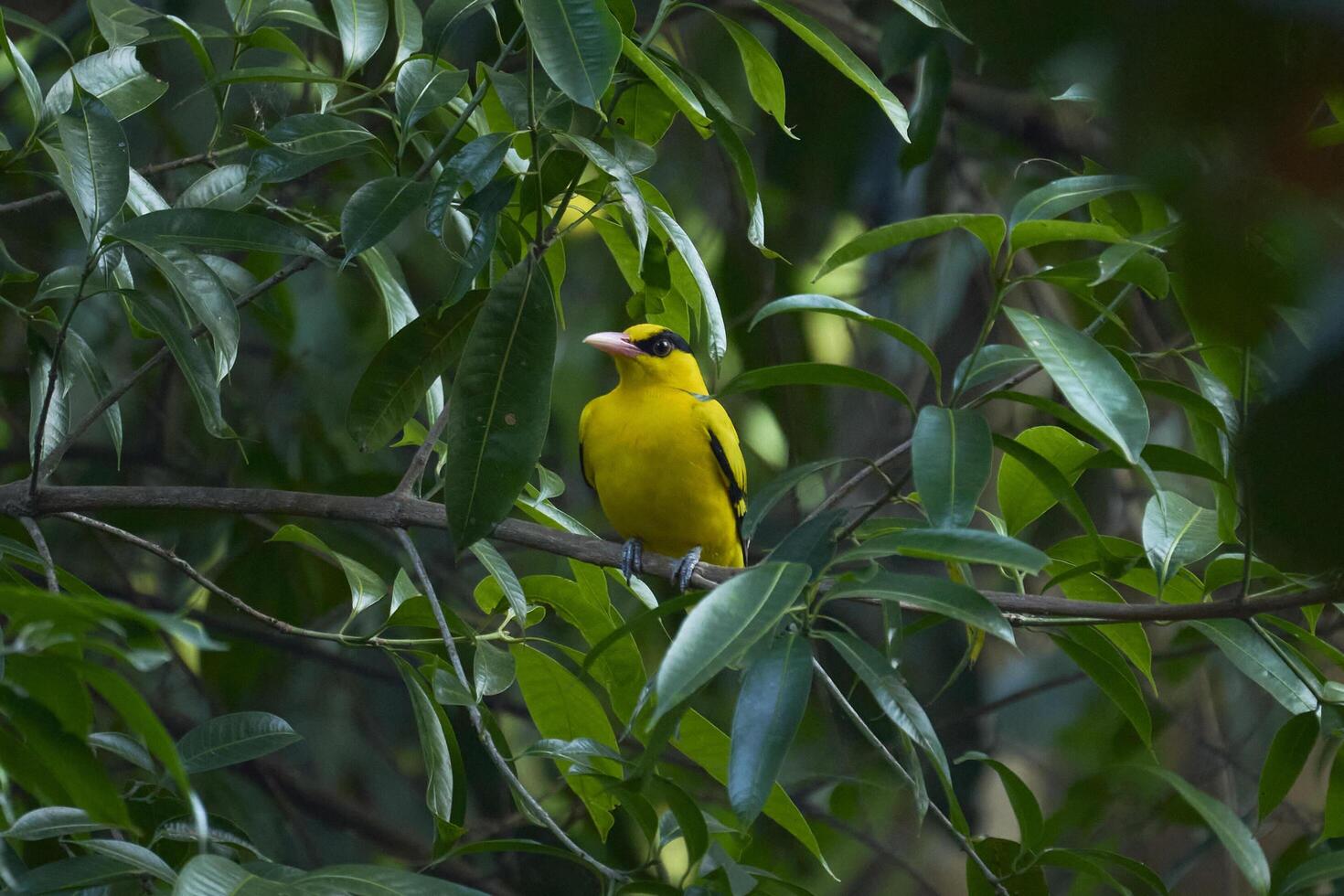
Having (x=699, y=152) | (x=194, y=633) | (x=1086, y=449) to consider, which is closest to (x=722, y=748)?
(x=1086, y=449)

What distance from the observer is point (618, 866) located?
3857mm

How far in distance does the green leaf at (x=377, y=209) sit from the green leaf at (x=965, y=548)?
82 centimetres

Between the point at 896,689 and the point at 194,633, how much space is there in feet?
2.49

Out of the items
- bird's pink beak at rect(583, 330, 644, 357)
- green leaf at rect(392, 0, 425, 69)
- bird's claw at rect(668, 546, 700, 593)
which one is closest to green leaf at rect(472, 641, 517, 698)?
bird's claw at rect(668, 546, 700, 593)

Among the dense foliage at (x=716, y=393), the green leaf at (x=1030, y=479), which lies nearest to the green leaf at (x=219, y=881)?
the dense foliage at (x=716, y=393)

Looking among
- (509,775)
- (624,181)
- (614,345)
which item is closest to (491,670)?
(509,775)

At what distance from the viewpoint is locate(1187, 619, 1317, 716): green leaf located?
195cm

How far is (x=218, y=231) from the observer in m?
1.94

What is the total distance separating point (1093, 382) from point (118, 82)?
174 centimetres

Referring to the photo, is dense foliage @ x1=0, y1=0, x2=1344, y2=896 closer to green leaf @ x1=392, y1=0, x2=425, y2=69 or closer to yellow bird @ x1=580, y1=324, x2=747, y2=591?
green leaf @ x1=392, y1=0, x2=425, y2=69

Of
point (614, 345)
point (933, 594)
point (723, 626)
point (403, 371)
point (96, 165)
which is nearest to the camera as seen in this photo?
point (723, 626)

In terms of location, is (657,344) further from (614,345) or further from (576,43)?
(576,43)

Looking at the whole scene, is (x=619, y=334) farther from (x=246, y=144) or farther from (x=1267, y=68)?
(x=1267, y=68)

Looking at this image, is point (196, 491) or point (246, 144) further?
point (246, 144)
